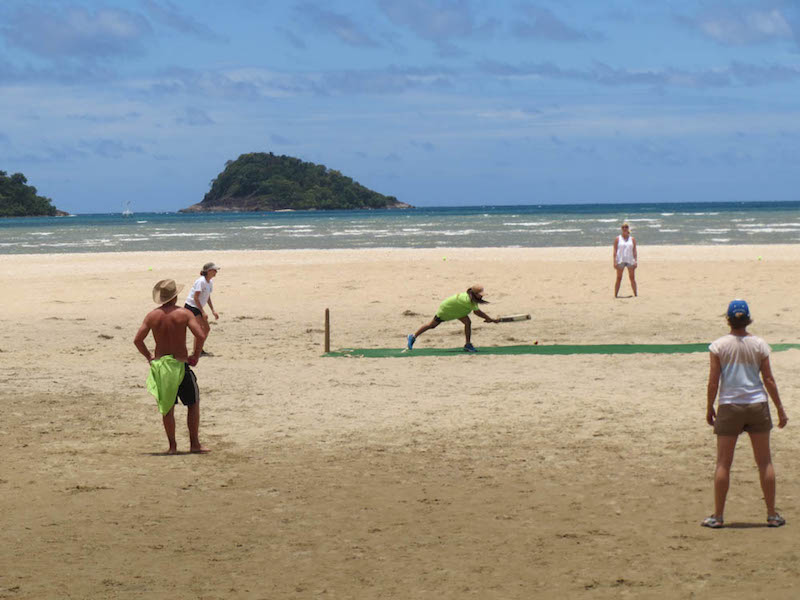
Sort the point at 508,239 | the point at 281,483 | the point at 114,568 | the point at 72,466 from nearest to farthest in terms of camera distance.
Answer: the point at 114,568 → the point at 281,483 → the point at 72,466 → the point at 508,239

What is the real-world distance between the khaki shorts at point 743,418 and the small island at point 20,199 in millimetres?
152528

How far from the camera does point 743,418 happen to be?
562 centimetres

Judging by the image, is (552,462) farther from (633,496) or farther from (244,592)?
(244,592)

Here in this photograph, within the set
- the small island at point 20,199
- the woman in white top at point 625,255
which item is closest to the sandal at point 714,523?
the woman in white top at point 625,255

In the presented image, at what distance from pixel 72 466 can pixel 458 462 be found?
2.81 metres

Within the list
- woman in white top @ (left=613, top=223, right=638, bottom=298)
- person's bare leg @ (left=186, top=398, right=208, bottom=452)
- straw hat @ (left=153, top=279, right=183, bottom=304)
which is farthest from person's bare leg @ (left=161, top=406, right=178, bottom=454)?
woman in white top @ (left=613, top=223, right=638, bottom=298)

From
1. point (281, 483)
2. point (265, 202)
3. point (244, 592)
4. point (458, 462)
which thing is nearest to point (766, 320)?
point (458, 462)

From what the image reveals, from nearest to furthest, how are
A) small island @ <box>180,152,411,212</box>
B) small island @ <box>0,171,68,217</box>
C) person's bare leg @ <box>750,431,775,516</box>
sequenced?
person's bare leg @ <box>750,431,775,516</box>, small island @ <box>0,171,68,217</box>, small island @ <box>180,152,411,212</box>

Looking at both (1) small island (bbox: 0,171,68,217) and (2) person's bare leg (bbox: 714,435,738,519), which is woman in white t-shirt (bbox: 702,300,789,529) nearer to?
(2) person's bare leg (bbox: 714,435,738,519)

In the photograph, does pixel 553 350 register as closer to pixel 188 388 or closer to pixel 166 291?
pixel 188 388

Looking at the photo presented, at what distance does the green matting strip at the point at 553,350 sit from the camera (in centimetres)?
1270

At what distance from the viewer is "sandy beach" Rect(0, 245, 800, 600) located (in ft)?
17.0

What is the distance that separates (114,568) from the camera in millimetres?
5316

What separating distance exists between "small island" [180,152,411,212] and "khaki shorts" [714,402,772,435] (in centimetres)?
16018
